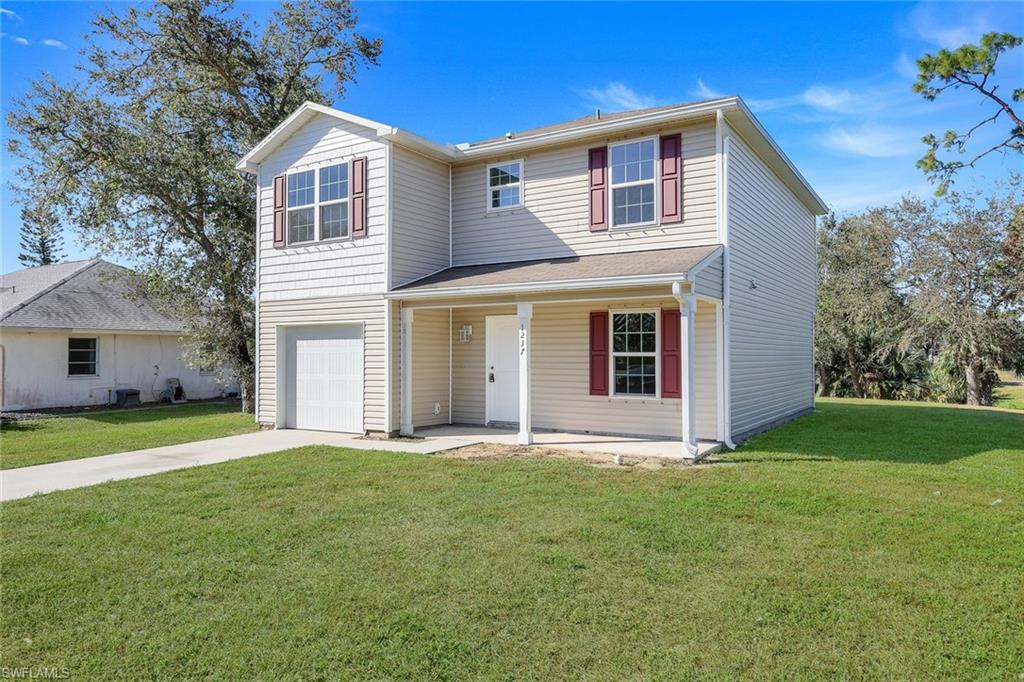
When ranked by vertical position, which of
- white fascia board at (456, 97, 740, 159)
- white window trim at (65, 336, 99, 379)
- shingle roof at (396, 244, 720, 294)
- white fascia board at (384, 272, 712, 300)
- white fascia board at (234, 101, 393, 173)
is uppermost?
white fascia board at (234, 101, 393, 173)

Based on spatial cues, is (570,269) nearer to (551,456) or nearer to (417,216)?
(551,456)

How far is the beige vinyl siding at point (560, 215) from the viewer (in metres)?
9.89

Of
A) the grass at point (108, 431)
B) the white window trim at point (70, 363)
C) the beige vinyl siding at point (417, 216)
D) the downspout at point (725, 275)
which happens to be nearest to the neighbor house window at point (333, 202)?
the beige vinyl siding at point (417, 216)

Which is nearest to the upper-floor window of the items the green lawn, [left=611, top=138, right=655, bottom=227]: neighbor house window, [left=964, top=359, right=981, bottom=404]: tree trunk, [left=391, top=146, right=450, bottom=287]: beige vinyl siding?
[left=391, top=146, right=450, bottom=287]: beige vinyl siding

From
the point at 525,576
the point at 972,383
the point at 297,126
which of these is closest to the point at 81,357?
the point at 297,126

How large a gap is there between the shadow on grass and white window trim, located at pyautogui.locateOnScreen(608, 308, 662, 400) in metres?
1.65

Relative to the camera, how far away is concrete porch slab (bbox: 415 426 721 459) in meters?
8.96

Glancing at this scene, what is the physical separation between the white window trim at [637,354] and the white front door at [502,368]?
193 centimetres

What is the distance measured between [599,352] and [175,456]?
6871 mm

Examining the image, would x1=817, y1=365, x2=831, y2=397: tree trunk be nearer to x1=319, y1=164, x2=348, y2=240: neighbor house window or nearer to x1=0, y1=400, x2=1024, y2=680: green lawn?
x1=0, y1=400, x2=1024, y2=680: green lawn

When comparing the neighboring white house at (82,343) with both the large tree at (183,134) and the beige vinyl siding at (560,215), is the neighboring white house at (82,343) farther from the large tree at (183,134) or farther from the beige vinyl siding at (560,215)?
the beige vinyl siding at (560,215)

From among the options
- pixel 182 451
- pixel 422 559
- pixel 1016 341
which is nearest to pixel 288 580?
pixel 422 559

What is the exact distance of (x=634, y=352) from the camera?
10.4 m

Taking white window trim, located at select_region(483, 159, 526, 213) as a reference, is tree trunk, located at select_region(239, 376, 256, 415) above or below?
below
